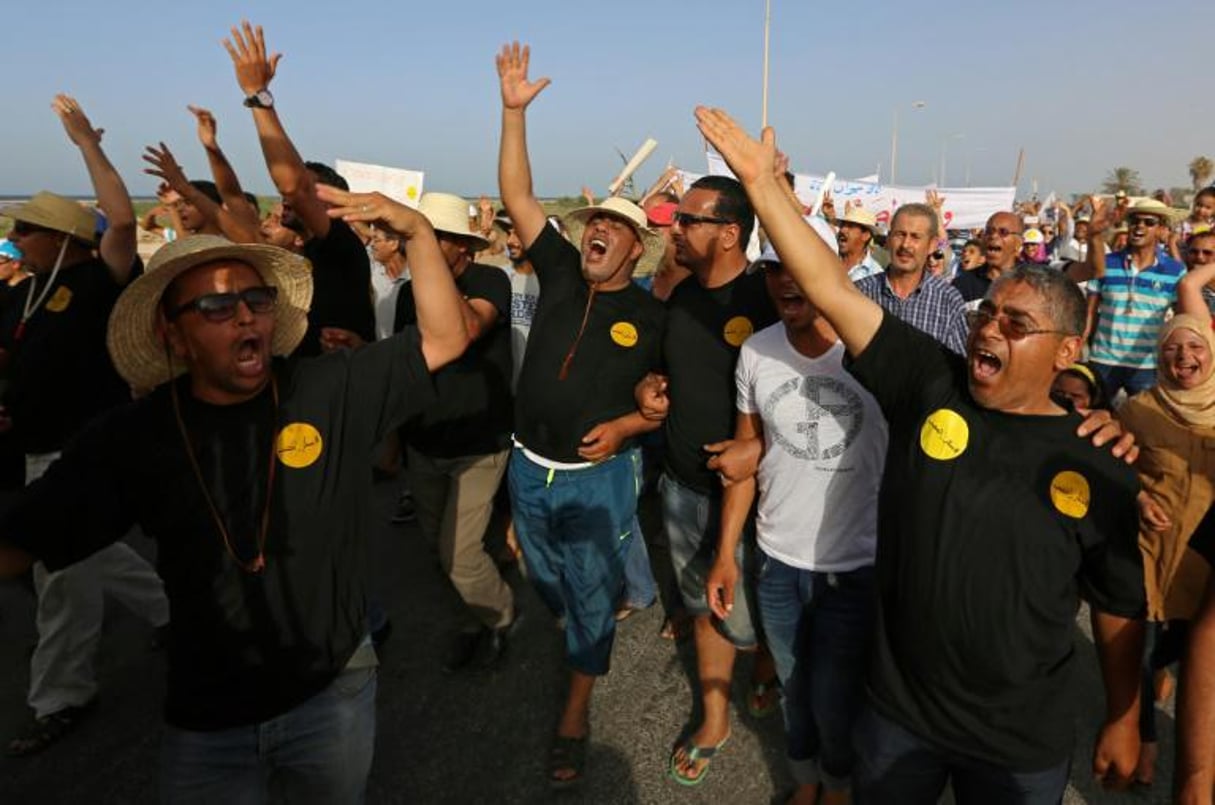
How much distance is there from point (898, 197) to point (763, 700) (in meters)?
12.0

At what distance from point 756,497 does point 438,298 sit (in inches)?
61.5

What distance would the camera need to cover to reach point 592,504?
3.02m

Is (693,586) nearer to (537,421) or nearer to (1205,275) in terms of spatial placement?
(537,421)

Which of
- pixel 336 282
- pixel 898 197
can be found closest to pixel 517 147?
pixel 336 282

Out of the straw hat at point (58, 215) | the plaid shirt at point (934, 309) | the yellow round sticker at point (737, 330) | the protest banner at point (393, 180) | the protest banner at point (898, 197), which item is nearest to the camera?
the yellow round sticker at point (737, 330)

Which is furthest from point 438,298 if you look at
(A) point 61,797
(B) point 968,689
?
(A) point 61,797

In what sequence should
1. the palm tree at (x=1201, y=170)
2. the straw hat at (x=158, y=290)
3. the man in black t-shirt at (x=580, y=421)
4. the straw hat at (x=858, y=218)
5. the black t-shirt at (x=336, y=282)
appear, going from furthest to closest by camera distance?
the palm tree at (x=1201, y=170)
the straw hat at (x=858, y=218)
the black t-shirt at (x=336, y=282)
the man in black t-shirt at (x=580, y=421)
the straw hat at (x=158, y=290)

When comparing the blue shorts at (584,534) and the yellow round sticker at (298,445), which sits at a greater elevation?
the yellow round sticker at (298,445)

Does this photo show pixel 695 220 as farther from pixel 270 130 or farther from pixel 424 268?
pixel 270 130

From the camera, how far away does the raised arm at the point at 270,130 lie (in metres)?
2.98

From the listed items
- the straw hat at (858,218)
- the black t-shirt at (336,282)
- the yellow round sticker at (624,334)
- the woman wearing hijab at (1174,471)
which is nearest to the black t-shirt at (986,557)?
the woman wearing hijab at (1174,471)

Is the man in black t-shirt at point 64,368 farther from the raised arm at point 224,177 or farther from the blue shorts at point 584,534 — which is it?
the blue shorts at point 584,534

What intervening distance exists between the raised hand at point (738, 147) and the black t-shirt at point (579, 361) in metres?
1.26

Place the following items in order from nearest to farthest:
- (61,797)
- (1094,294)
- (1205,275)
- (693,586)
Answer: (61,797), (693,586), (1205,275), (1094,294)
